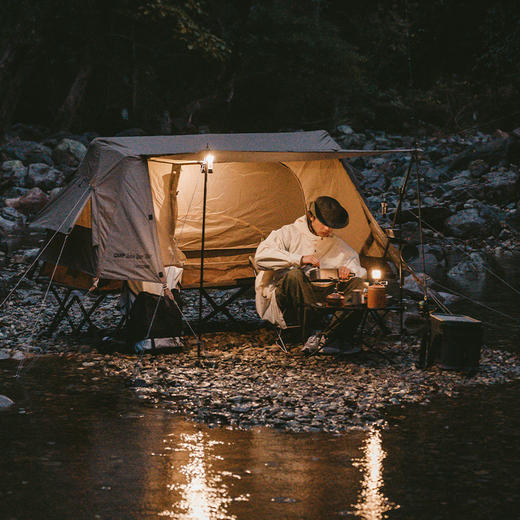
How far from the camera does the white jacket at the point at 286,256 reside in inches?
304

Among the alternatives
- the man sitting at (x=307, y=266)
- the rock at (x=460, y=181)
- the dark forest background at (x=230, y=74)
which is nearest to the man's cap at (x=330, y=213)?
the man sitting at (x=307, y=266)

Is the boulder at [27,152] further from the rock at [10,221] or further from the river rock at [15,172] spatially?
the rock at [10,221]

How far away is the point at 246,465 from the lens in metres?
4.51

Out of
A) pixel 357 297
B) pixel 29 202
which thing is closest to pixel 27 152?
pixel 29 202

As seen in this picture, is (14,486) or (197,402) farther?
(197,402)

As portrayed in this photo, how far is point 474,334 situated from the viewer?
6625mm

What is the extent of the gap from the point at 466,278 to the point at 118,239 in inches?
289

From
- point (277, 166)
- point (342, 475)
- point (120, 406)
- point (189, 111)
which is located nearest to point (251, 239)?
point (277, 166)

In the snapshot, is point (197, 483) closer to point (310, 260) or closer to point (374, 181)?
point (310, 260)

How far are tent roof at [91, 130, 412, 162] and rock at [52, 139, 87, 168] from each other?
54.2ft

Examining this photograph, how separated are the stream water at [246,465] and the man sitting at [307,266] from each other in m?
1.65

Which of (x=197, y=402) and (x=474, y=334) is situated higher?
(x=474, y=334)

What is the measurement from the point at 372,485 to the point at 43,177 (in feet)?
59.9

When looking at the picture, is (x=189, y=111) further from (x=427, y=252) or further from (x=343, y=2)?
(x=427, y=252)
